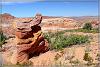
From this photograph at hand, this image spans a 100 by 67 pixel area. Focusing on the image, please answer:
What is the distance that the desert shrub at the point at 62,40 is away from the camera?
691 cm

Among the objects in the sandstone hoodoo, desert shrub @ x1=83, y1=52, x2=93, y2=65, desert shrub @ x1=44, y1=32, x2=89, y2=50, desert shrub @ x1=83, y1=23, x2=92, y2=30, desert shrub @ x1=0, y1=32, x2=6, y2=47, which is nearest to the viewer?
desert shrub @ x1=83, y1=52, x2=93, y2=65

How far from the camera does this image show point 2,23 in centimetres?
692

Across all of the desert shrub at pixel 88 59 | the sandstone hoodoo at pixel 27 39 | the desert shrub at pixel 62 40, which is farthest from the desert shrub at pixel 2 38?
the desert shrub at pixel 88 59

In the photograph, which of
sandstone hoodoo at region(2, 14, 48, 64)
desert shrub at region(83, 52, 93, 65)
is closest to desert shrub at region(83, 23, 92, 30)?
desert shrub at region(83, 52, 93, 65)

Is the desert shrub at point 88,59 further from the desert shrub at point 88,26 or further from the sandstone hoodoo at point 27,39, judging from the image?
the sandstone hoodoo at point 27,39

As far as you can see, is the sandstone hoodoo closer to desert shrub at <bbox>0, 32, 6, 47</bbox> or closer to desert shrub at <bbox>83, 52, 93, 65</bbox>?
desert shrub at <bbox>0, 32, 6, 47</bbox>

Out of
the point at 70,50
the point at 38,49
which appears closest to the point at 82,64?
the point at 70,50

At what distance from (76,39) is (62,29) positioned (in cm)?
44

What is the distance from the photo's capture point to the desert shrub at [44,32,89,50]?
272 inches

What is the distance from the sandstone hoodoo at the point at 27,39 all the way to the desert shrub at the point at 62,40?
0.77 ft

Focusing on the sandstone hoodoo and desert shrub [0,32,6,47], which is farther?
desert shrub [0,32,6,47]

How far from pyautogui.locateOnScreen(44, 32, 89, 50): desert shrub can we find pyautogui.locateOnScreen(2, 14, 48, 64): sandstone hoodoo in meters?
0.23

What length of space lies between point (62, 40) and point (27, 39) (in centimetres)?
74

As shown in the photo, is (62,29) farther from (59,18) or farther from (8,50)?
(8,50)
